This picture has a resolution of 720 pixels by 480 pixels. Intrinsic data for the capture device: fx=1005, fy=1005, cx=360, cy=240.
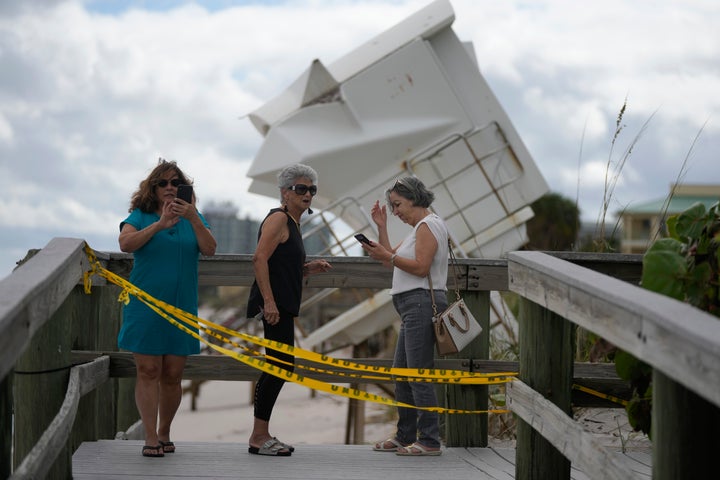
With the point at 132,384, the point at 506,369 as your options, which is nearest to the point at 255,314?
the point at 506,369

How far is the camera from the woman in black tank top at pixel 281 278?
5352 millimetres

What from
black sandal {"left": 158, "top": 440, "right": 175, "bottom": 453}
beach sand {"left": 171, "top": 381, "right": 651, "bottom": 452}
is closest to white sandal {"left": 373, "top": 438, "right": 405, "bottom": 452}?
black sandal {"left": 158, "top": 440, "right": 175, "bottom": 453}

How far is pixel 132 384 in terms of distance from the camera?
296 inches

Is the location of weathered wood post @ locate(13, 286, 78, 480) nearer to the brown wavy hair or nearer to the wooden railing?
the wooden railing

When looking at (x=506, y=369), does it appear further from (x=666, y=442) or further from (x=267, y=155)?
(x=267, y=155)

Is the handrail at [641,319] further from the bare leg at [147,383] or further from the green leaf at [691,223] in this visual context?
the bare leg at [147,383]

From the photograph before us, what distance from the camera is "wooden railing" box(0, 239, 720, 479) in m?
2.86

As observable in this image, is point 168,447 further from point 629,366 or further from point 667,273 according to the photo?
point 667,273

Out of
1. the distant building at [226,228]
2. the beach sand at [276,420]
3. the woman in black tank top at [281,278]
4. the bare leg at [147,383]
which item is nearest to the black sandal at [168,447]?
the bare leg at [147,383]

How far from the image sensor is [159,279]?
5.18 metres

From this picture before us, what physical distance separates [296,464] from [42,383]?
142cm

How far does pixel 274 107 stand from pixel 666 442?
36.0ft

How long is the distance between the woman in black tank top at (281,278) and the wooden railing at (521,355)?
479 millimetres

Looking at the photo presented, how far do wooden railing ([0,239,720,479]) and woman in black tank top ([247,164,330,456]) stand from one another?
18.8 inches
